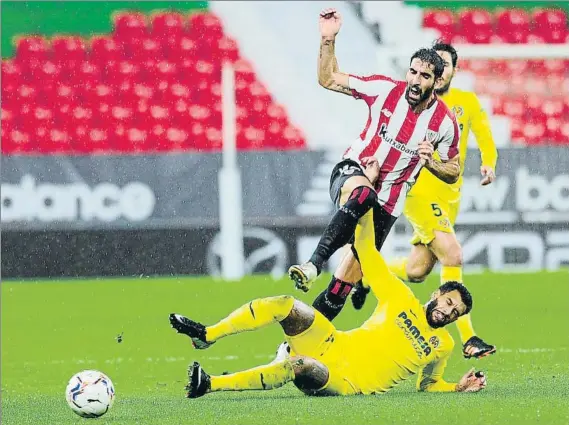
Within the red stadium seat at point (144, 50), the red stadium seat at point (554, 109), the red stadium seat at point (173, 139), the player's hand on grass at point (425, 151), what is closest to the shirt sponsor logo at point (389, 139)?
the player's hand on grass at point (425, 151)

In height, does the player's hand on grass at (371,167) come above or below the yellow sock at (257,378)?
above

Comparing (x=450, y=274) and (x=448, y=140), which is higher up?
(x=448, y=140)

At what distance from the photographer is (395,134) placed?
6.87 m

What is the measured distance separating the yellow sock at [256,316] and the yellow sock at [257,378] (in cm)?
20

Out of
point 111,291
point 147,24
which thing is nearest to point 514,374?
point 111,291

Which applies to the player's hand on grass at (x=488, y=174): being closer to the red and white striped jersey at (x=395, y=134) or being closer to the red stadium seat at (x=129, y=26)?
the red and white striped jersey at (x=395, y=134)

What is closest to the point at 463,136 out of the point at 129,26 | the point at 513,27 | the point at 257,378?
the point at 257,378

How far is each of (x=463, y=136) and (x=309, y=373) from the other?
2.92 meters

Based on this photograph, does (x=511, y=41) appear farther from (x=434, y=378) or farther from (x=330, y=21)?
(x=434, y=378)

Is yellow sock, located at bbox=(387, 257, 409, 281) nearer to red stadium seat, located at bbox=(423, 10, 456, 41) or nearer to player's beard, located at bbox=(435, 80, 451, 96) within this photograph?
player's beard, located at bbox=(435, 80, 451, 96)

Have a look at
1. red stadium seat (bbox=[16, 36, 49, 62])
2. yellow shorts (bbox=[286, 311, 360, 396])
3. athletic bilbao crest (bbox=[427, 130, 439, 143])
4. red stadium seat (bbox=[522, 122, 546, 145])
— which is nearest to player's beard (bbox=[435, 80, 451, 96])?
athletic bilbao crest (bbox=[427, 130, 439, 143])

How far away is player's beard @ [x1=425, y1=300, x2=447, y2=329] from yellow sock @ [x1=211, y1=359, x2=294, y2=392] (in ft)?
2.33

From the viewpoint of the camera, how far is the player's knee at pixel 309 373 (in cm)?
568

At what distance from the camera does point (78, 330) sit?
10305 mm
